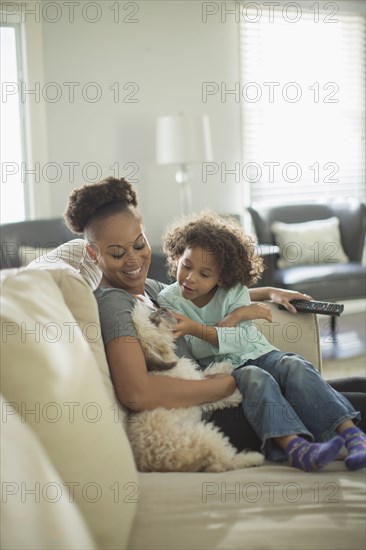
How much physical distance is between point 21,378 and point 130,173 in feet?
13.4

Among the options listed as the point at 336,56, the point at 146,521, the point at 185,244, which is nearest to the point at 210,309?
the point at 185,244

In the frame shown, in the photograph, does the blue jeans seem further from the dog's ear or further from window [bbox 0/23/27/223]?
window [bbox 0/23/27/223]

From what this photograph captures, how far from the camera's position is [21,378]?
1.32m

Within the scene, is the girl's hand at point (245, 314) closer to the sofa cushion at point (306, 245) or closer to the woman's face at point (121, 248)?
the woman's face at point (121, 248)

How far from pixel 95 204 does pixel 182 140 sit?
123 inches

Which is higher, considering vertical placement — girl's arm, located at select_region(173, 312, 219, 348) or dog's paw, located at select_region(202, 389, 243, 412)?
girl's arm, located at select_region(173, 312, 219, 348)

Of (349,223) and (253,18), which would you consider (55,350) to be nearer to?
(349,223)

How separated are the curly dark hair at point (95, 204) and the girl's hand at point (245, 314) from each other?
423 mm

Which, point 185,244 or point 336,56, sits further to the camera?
point 336,56

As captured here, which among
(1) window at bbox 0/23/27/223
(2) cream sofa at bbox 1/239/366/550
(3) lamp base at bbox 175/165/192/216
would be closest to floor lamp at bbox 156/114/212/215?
(3) lamp base at bbox 175/165/192/216

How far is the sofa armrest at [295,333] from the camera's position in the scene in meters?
2.39

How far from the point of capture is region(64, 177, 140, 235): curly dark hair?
1869mm

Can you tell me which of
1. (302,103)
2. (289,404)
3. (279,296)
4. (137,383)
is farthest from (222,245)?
(302,103)

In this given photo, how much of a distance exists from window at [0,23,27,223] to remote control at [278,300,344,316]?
9.54 ft
